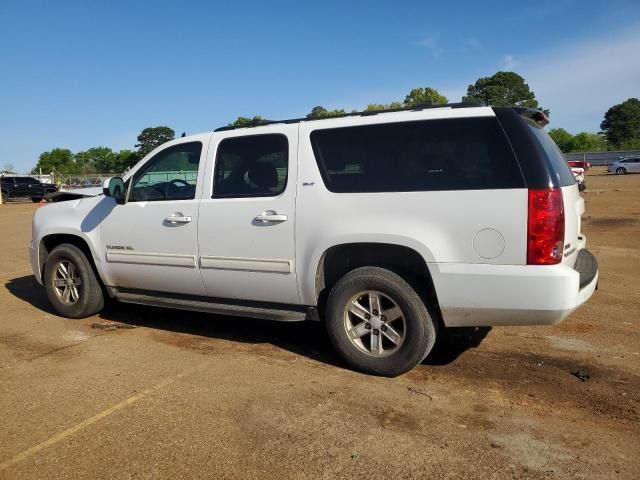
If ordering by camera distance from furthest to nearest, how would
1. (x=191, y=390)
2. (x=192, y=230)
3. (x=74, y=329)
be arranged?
(x=74, y=329) < (x=192, y=230) < (x=191, y=390)

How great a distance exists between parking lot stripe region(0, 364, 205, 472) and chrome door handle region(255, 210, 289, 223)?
1.37 m

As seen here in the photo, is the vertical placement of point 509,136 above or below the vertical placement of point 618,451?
above

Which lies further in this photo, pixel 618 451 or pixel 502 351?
pixel 502 351

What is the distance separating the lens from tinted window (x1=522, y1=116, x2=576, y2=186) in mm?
3822

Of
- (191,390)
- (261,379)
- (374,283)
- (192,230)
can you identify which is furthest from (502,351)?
(192,230)

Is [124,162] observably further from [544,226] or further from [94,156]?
[544,226]

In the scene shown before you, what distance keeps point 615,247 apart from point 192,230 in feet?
26.4

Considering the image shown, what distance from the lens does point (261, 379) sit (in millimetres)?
4195

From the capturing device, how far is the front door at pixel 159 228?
16.4ft

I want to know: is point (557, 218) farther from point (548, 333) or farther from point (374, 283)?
point (548, 333)

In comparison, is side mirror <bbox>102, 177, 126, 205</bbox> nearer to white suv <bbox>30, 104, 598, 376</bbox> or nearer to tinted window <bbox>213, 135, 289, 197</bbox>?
white suv <bbox>30, 104, 598, 376</bbox>

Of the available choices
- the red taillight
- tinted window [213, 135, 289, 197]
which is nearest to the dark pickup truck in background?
tinted window [213, 135, 289, 197]

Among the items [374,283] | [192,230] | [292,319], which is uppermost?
[192,230]

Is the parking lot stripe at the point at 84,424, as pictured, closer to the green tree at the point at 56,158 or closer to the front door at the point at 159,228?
the front door at the point at 159,228
